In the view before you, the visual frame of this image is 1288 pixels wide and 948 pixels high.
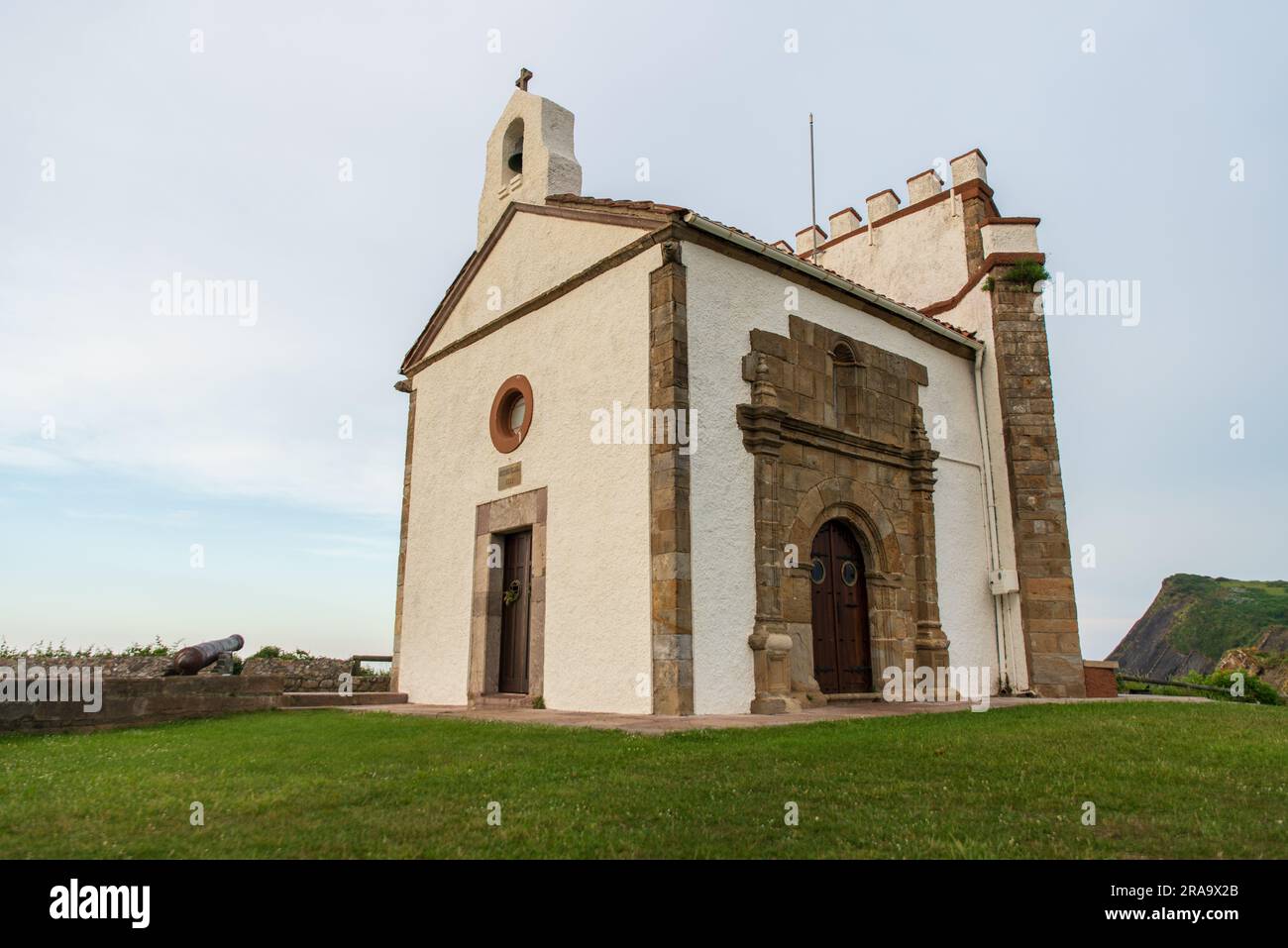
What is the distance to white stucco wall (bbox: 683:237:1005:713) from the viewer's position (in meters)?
8.92

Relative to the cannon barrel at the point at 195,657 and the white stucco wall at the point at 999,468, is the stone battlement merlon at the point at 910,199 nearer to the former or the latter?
the white stucco wall at the point at 999,468

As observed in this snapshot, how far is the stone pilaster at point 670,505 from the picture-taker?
8.52m

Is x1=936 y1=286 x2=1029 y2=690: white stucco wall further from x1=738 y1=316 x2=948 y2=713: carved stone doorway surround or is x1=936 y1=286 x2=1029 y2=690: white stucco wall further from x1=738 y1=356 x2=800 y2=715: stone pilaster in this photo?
x1=738 y1=356 x2=800 y2=715: stone pilaster

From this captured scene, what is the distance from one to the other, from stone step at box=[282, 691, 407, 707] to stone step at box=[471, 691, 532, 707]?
1.82 metres

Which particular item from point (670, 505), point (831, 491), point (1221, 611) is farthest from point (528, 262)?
point (1221, 611)

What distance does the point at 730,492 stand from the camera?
31.1ft

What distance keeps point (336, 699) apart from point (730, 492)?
6.64 m

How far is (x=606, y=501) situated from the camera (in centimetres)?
972

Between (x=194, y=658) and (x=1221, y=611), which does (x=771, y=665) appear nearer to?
(x=194, y=658)

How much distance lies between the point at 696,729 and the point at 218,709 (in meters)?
6.29

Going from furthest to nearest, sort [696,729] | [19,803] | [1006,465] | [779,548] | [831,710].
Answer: [1006,465] → [779,548] → [831,710] → [696,729] → [19,803]

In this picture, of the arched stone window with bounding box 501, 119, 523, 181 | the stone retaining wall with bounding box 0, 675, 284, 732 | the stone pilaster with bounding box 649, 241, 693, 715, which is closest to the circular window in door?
the stone pilaster with bounding box 649, 241, 693, 715
